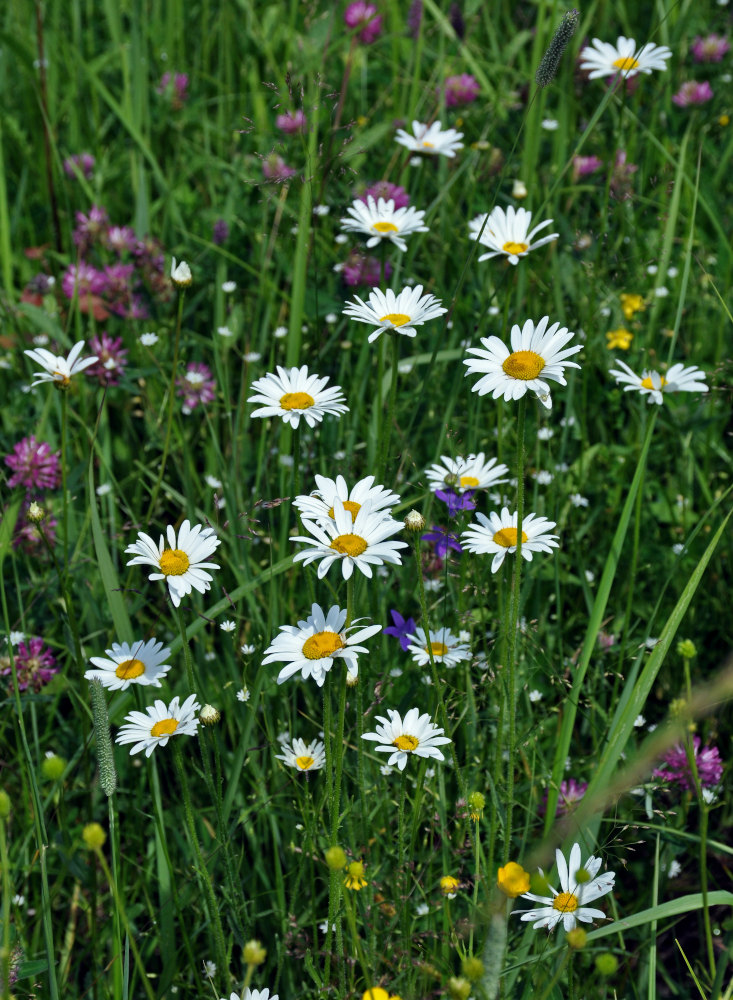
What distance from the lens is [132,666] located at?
1495mm

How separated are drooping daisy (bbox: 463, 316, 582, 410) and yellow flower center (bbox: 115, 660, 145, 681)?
68 cm

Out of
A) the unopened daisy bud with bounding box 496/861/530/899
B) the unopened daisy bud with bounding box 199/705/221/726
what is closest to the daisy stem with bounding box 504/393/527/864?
the unopened daisy bud with bounding box 496/861/530/899

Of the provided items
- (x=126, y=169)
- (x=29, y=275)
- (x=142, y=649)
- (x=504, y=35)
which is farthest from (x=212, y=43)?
(x=142, y=649)

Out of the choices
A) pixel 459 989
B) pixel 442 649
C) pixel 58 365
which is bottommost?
pixel 459 989

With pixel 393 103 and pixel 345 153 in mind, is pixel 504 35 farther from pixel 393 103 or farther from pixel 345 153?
pixel 345 153

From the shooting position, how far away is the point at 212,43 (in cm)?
382

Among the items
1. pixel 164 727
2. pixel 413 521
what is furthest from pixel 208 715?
pixel 413 521

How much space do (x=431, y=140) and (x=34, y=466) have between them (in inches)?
53.4

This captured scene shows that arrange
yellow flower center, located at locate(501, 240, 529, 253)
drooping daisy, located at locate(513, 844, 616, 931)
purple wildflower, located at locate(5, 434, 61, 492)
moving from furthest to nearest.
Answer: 1. purple wildflower, located at locate(5, 434, 61, 492)
2. yellow flower center, located at locate(501, 240, 529, 253)
3. drooping daisy, located at locate(513, 844, 616, 931)

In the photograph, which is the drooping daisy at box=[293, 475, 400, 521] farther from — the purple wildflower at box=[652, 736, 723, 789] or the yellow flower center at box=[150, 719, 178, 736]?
the purple wildflower at box=[652, 736, 723, 789]

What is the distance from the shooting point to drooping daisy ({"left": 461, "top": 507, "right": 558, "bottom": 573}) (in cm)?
153

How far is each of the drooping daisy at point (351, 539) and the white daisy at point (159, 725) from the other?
27 centimetres

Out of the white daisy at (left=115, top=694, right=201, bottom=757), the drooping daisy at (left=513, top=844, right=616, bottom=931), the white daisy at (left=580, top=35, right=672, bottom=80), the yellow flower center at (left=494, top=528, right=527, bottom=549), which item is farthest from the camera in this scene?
the white daisy at (left=580, top=35, right=672, bottom=80)

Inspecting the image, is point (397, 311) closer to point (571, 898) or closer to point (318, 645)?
point (318, 645)
